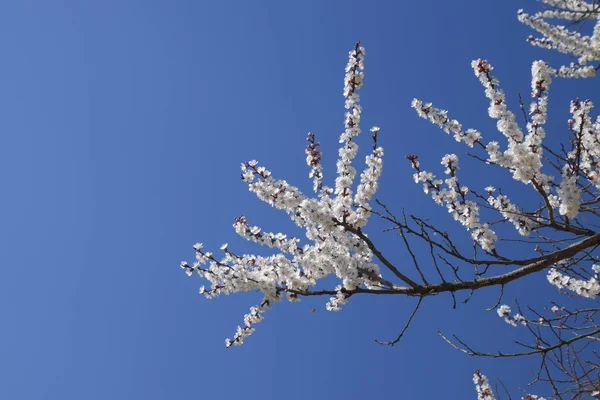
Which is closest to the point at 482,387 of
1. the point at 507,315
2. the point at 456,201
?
the point at 507,315

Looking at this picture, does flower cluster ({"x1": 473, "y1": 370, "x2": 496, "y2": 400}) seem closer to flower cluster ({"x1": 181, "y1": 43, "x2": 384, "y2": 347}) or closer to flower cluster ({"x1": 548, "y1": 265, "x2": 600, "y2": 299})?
flower cluster ({"x1": 548, "y1": 265, "x2": 600, "y2": 299})

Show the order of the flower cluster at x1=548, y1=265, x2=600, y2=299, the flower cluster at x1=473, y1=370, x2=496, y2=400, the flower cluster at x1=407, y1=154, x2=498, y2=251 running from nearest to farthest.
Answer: the flower cluster at x1=407, y1=154, x2=498, y2=251 < the flower cluster at x1=548, y1=265, x2=600, y2=299 < the flower cluster at x1=473, y1=370, x2=496, y2=400

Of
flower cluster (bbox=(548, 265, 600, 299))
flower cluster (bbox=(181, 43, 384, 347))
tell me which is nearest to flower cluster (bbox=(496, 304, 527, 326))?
flower cluster (bbox=(548, 265, 600, 299))

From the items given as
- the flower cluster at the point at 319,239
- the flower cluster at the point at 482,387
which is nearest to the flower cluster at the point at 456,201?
the flower cluster at the point at 319,239

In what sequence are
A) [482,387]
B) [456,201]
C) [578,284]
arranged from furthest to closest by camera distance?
[482,387], [578,284], [456,201]

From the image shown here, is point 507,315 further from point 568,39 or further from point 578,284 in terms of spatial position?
point 568,39

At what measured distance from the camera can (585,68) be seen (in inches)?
284

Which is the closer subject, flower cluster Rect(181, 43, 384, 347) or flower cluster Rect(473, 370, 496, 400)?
flower cluster Rect(181, 43, 384, 347)

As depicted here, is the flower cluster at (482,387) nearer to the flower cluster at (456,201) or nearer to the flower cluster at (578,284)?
the flower cluster at (578,284)

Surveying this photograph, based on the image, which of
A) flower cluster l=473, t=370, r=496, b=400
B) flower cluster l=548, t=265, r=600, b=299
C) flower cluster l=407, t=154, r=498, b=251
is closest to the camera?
flower cluster l=407, t=154, r=498, b=251

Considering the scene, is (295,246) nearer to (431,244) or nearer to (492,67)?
(431,244)

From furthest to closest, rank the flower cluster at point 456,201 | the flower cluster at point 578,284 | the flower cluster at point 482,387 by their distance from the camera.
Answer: the flower cluster at point 482,387 → the flower cluster at point 578,284 → the flower cluster at point 456,201

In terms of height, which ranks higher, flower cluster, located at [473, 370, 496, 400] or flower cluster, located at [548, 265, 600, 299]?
flower cluster, located at [548, 265, 600, 299]

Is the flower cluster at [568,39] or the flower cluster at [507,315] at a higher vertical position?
the flower cluster at [568,39]
